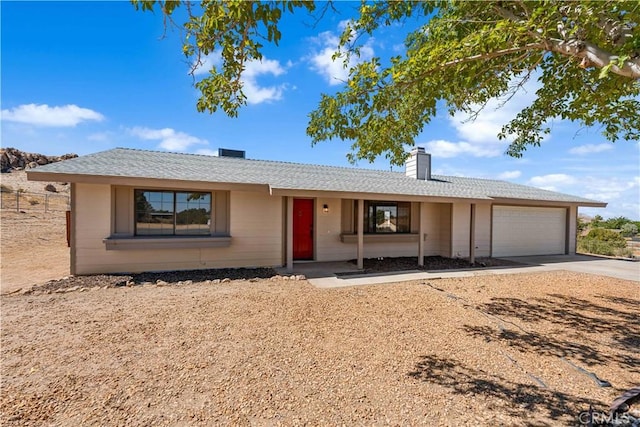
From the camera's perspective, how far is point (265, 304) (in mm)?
5812

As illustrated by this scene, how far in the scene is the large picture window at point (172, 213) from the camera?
830 cm

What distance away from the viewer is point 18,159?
40.2 metres

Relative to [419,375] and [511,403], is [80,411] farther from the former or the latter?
[511,403]

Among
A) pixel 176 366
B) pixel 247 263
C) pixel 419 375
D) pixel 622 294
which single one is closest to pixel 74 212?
pixel 247 263

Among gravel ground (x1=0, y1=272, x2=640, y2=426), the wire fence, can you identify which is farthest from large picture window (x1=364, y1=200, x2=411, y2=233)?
the wire fence

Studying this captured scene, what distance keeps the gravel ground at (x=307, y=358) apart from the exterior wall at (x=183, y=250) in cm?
163

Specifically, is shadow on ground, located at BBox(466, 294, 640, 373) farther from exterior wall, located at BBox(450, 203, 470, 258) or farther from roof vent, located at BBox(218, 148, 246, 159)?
roof vent, located at BBox(218, 148, 246, 159)

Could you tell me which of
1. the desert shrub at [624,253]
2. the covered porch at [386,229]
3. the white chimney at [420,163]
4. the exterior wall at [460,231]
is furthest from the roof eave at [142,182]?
the desert shrub at [624,253]

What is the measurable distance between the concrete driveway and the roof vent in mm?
12067

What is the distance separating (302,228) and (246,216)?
2.07 metres

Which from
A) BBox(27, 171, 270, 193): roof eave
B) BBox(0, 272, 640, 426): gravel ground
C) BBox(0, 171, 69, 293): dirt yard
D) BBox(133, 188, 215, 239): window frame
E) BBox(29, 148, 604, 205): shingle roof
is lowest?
BBox(0, 272, 640, 426): gravel ground

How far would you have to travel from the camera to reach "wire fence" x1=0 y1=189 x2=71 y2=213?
20719 mm

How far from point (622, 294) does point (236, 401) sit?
8951 millimetres

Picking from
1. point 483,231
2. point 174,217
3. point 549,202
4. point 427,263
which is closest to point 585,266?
point 549,202
